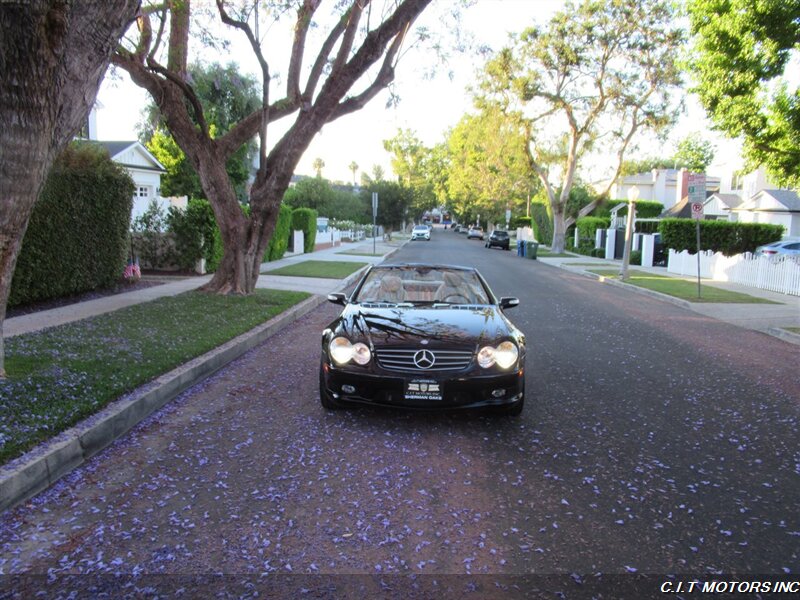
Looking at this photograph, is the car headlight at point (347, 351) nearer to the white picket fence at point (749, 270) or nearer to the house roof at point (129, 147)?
the white picket fence at point (749, 270)

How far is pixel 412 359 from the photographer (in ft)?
16.6

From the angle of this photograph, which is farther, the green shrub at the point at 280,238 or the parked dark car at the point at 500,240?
the parked dark car at the point at 500,240

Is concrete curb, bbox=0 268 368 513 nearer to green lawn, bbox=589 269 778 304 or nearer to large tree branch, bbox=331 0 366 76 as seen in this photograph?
large tree branch, bbox=331 0 366 76

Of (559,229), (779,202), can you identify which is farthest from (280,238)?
(779,202)

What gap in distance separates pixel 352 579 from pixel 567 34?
33.9m

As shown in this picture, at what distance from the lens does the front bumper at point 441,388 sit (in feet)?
16.4

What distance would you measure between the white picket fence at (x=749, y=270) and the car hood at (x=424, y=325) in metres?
14.1

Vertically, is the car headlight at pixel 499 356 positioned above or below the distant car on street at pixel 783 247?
below

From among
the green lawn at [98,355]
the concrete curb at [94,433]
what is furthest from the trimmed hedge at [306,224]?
the concrete curb at [94,433]

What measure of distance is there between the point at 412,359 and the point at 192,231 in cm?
1317

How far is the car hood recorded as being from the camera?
5.22 metres

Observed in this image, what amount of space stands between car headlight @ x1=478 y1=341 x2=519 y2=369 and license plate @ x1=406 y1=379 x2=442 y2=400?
43 cm

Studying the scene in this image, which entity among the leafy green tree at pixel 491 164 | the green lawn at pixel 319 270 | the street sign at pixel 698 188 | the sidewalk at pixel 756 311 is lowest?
the sidewalk at pixel 756 311

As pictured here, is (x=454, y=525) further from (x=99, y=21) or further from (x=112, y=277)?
(x=112, y=277)
